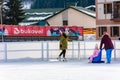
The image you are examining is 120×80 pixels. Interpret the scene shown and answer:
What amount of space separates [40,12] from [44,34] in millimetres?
43497

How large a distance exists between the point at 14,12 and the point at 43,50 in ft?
178

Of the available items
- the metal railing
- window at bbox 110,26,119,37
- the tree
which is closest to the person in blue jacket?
the metal railing

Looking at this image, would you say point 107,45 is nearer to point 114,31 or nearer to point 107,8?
point 114,31

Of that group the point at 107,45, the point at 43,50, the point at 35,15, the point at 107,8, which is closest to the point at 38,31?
the point at 107,8

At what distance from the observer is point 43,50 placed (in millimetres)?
19781

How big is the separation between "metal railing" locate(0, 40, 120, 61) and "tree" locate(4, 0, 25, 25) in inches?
2103

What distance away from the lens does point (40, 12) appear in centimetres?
10138

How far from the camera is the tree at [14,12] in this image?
73.1 metres

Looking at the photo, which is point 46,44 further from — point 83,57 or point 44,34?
point 44,34

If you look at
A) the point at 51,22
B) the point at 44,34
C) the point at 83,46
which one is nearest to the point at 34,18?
the point at 51,22

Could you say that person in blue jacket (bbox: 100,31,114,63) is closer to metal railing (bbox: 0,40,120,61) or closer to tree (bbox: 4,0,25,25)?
metal railing (bbox: 0,40,120,61)

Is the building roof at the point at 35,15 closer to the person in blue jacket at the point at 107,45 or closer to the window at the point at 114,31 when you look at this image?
the window at the point at 114,31

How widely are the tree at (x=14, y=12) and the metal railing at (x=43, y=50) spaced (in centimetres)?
5343

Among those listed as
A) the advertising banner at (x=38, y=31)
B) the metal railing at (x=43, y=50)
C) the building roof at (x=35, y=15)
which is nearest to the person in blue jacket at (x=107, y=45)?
the metal railing at (x=43, y=50)
